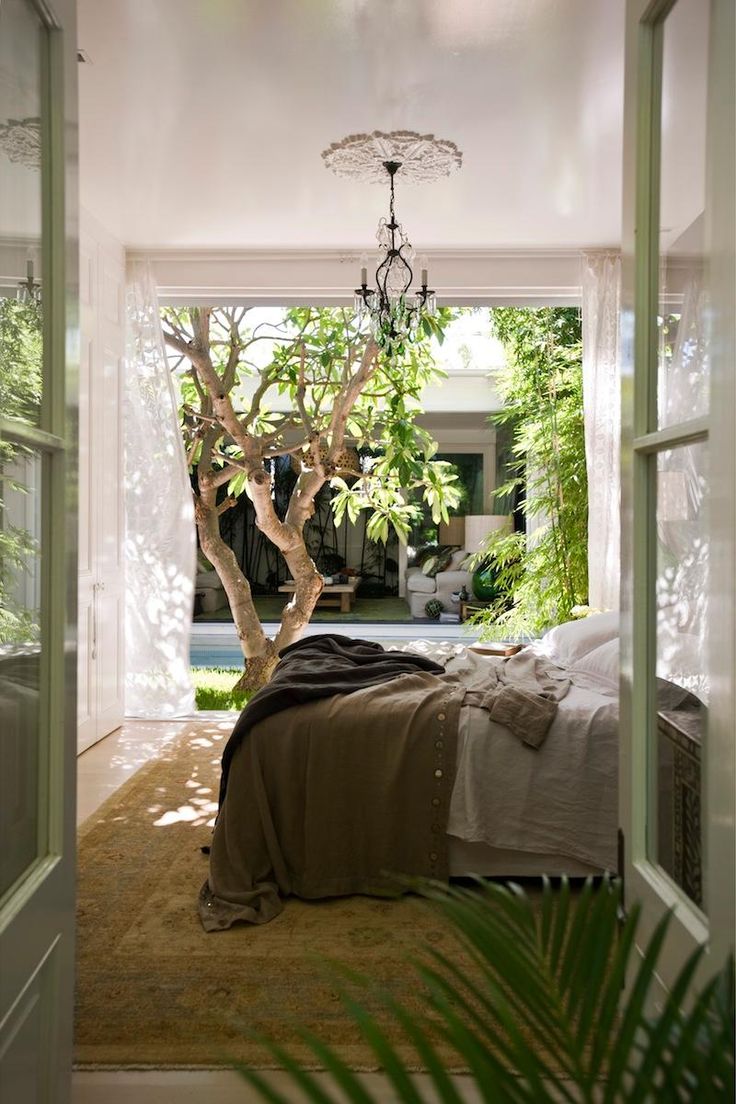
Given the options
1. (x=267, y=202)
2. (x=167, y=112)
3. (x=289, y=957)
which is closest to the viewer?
(x=289, y=957)

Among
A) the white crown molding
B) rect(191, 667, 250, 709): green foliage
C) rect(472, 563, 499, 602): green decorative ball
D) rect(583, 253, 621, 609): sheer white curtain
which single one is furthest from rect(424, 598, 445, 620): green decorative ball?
the white crown molding

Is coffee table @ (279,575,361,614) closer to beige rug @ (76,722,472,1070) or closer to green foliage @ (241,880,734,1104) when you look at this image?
beige rug @ (76,722,472,1070)

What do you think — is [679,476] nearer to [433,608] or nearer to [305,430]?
[305,430]

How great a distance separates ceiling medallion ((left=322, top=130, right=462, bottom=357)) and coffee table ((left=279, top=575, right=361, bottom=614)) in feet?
22.0

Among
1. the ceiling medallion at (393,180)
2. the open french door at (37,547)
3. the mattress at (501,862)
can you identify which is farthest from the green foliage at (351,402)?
the open french door at (37,547)

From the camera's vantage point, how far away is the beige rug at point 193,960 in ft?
7.95

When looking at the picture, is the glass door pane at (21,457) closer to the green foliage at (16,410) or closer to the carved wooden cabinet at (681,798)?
the green foliage at (16,410)

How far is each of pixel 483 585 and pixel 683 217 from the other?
30.9 feet

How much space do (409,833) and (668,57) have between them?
2601 mm

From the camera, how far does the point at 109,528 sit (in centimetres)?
586

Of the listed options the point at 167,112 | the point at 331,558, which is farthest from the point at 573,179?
the point at 331,558

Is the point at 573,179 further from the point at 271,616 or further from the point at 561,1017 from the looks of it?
the point at 271,616

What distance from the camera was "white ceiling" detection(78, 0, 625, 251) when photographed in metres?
3.23

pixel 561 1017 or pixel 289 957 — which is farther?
pixel 289 957
